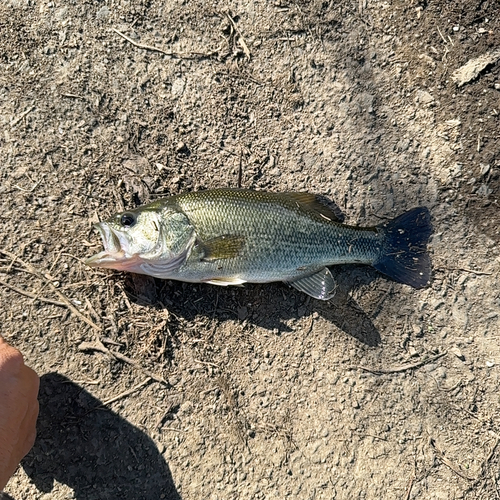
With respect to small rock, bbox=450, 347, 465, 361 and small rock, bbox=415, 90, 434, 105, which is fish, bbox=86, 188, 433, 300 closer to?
small rock, bbox=450, 347, 465, 361

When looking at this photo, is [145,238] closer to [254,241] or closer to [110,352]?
[254,241]

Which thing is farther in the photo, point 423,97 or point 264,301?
point 423,97

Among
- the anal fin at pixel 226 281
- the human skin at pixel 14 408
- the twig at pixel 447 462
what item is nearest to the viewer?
the human skin at pixel 14 408

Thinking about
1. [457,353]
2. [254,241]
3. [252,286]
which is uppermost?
[254,241]

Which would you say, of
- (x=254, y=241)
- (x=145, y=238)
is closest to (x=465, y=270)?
(x=254, y=241)

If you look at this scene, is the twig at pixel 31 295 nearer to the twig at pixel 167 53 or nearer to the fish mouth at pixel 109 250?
the fish mouth at pixel 109 250

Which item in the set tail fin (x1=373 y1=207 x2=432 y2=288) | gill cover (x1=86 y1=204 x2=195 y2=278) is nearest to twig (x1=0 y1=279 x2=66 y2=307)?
gill cover (x1=86 y1=204 x2=195 y2=278)

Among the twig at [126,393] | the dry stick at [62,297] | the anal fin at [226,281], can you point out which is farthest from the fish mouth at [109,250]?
the twig at [126,393]
